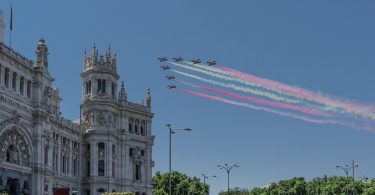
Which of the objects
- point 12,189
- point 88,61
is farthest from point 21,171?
point 88,61

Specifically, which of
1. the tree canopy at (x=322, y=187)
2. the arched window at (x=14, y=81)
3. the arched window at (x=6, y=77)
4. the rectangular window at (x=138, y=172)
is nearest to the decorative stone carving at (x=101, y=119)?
the rectangular window at (x=138, y=172)

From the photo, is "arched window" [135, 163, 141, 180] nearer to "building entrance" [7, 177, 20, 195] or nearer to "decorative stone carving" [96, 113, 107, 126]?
"decorative stone carving" [96, 113, 107, 126]

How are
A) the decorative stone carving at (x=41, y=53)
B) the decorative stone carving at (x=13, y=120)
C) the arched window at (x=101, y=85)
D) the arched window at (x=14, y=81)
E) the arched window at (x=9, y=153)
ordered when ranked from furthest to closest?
the arched window at (x=101, y=85) → the decorative stone carving at (x=41, y=53) → the arched window at (x=14, y=81) → the arched window at (x=9, y=153) → the decorative stone carving at (x=13, y=120)

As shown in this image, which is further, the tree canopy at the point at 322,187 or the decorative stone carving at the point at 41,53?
the tree canopy at the point at 322,187

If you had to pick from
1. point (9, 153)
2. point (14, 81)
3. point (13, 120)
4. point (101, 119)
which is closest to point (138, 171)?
point (101, 119)

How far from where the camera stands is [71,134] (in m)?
109

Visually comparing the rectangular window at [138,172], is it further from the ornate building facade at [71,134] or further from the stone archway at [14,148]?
the stone archway at [14,148]

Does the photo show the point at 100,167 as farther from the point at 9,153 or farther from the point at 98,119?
the point at 9,153

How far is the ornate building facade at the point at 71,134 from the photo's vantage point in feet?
277

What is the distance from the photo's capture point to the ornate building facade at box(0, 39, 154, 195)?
277ft

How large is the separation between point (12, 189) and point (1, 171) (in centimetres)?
634

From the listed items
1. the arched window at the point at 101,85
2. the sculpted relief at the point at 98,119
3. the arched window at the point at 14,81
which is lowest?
the sculpted relief at the point at 98,119

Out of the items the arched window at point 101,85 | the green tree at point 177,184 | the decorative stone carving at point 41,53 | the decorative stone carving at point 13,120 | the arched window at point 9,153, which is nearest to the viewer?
the decorative stone carving at point 13,120

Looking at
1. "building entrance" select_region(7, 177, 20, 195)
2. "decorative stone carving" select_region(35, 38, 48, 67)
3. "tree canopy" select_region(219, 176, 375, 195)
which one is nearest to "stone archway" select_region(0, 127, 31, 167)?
"building entrance" select_region(7, 177, 20, 195)
